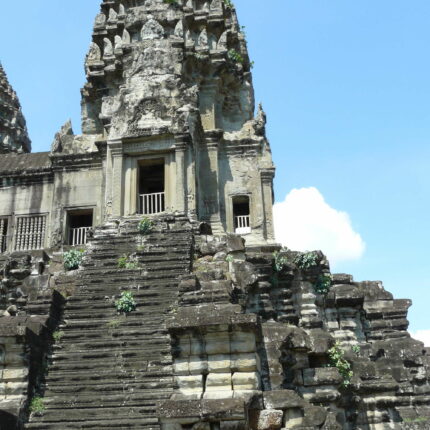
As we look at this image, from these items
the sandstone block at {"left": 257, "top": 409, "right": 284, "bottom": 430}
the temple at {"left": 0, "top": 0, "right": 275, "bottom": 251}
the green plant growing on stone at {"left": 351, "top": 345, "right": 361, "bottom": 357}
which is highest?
the temple at {"left": 0, "top": 0, "right": 275, "bottom": 251}

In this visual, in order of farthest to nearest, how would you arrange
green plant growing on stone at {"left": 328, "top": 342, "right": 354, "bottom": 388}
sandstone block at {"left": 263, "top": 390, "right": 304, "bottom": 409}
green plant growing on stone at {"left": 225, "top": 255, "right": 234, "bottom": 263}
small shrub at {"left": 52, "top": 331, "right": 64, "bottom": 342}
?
green plant growing on stone at {"left": 225, "top": 255, "right": 234, "bottom": 263}
green plant growing on stone at {"left": 328, "top": 342, "right": 354, "bottom": 388}
small shrub at {"left": 52, "top": 331, "right": 64, "bottom": 342}
sandstone block at {"left": 263, "top": 390, "right": 304, "bottom": 409}

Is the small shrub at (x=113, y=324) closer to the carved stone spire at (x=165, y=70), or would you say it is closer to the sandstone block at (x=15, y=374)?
the sandstone block at (x=15, y=374)

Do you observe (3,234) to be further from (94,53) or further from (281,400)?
(281,400)

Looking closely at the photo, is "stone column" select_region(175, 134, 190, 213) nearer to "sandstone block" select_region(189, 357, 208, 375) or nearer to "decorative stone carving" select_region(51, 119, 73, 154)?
"decorative stone carving" select_region(51, 119, 73, 154)

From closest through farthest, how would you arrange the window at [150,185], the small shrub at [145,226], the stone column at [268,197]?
the small shrub at [145,226]
the window at [150,185]
the stone column at [268,197]

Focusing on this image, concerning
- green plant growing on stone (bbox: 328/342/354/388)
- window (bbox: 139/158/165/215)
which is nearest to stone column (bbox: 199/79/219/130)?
window (bbox: 139/158/165/215)

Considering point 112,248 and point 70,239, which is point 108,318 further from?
point 70,239

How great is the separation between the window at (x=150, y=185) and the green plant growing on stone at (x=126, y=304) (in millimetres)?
5039

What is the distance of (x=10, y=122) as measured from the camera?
1253 inches

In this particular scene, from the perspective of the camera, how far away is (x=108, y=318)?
415 inches

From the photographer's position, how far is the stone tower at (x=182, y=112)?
51.4 ft

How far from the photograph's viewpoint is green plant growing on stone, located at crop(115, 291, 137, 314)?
34.9ft

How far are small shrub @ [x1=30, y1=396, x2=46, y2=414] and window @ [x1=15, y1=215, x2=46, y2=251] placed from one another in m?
9.74

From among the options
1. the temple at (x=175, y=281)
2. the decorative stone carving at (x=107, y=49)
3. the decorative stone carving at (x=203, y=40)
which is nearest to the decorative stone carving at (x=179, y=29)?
the temple at (x=175, y=281)
